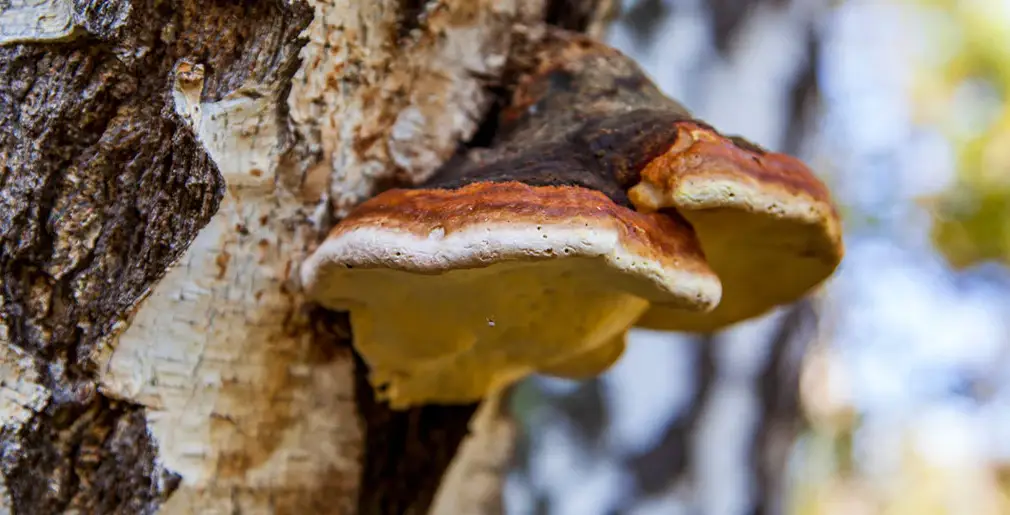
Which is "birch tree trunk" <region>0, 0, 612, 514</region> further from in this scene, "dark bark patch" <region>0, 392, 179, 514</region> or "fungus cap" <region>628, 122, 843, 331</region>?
"fungus cap" <region>628, 122, 843, 331</region>

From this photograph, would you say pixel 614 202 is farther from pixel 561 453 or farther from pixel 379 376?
pixel 561 453

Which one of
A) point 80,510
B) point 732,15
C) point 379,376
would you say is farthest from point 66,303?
point 732,15

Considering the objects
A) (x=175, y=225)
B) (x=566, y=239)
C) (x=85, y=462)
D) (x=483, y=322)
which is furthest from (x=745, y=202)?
(x=85, y=462)

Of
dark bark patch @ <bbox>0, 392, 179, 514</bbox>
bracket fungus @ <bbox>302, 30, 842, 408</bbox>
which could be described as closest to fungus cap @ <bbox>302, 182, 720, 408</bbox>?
bracket fungus @ <bbox>302, 30, 842, 408</bbox>

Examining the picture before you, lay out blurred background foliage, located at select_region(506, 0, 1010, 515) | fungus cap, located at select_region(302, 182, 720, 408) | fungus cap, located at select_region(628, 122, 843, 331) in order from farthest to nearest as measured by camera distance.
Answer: blurred background foliage, located at select_region(506, 0, 1010, 515) < fungus cap, located at select_region(628, 122, 843, 331) < fungus cap, located at select_region(302, 182, 720, 408)

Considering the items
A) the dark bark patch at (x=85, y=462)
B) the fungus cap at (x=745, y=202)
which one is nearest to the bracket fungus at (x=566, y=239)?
the fungus cap at (x=745, y=202)

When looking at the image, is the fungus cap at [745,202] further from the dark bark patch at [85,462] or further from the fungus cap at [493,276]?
the dark bark patch at [85,462]
